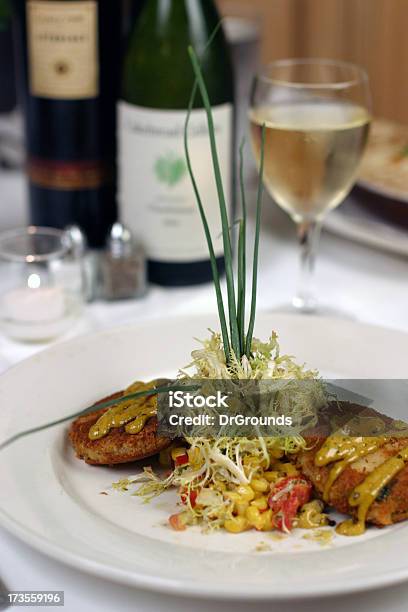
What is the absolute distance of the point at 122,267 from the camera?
1.38 meters

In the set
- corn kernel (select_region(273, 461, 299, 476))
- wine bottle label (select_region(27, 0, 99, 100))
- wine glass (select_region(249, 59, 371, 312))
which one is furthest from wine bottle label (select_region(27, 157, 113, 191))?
corn kernel (select_region(273, 461, 299, 476))

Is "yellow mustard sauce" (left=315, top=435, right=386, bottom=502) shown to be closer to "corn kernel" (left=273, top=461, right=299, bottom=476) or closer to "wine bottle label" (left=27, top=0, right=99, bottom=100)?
"corn kernel" (left=273, top=461, right=299, bottom=476)

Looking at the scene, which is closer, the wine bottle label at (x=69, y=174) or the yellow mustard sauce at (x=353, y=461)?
the yellow mustard sauce at (x=353, y=461)

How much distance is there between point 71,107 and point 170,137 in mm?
204

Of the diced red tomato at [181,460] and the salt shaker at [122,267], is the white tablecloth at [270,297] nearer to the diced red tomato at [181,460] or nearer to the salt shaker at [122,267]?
the salt shaker at [122,267]

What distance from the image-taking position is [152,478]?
0.85m

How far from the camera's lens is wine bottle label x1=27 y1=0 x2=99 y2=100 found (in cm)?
140

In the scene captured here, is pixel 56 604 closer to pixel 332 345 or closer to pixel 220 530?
pixel 220 530

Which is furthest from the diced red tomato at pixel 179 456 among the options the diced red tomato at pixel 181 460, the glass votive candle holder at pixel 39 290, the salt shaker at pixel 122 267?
the salt shaker at pixel 122 267

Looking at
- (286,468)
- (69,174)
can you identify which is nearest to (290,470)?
(286,468)

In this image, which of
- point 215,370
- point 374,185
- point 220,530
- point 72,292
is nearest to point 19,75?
point 72,292

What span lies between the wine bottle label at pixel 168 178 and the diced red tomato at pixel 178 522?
2.03ft

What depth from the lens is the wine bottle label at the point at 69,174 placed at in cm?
150

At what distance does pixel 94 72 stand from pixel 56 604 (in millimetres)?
926
